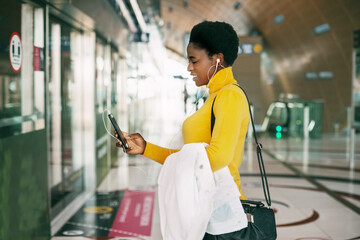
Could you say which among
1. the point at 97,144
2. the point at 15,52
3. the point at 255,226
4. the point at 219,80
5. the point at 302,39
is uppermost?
the point at 302,39

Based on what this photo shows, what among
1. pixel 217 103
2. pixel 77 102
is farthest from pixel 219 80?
pixel 77 102

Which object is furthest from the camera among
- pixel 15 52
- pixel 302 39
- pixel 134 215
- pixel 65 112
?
pixel 302 39

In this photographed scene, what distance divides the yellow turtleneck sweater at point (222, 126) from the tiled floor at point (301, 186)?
16cm

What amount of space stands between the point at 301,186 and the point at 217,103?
555 centimetres

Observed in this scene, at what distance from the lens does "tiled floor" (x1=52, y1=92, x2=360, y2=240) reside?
15.2ft

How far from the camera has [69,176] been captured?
5863mm

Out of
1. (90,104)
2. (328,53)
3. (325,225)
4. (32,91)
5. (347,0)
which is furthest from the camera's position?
(328,53)

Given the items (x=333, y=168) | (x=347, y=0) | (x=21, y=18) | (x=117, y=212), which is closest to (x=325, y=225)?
(x=117, y=212)

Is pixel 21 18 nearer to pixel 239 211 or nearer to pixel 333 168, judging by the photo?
pixel 239 211

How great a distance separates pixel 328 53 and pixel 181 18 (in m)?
13.1

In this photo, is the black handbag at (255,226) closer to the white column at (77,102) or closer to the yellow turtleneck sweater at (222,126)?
the yellow turtleneck sweater at (222,126)

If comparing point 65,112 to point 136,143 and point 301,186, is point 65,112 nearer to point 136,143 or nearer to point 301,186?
point 301,186

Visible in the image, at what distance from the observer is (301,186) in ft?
22.5

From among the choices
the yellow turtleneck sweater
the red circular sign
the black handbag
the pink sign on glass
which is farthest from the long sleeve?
the pink sign on glass
